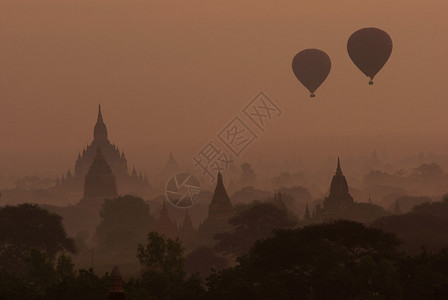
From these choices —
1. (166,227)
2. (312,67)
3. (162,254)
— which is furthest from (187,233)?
(162,254)

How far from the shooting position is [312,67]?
6496 inches

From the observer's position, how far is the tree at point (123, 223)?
186500 millimetres

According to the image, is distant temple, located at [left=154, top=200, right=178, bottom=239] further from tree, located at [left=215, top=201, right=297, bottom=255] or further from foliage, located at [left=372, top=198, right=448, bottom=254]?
foliage, located at [left=372, top=198, right=448, bottom=254]

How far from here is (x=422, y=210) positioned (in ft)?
551

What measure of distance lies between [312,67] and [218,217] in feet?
78.8

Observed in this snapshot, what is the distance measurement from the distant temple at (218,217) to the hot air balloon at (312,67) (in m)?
17.9

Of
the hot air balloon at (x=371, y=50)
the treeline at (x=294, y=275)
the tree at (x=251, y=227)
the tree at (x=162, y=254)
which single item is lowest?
→ the treeline at (x=294, y=275)

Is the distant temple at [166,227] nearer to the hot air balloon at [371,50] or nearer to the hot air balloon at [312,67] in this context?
the hot air balloon at [312,67]

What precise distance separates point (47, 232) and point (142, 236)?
6771 centimetres

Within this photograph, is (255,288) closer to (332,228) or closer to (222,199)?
(332,228)

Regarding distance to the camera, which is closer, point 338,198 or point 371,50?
point 371,50

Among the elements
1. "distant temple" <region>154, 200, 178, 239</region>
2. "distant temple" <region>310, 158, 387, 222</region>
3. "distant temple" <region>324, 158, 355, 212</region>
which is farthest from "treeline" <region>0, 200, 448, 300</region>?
"distant temple" <region>154, 200, 178, 239</region>

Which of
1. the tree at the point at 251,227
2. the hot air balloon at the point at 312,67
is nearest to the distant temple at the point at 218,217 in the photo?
the hot air balloon at the point at 312,67

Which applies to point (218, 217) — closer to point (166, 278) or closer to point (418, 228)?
point (418, 228)
